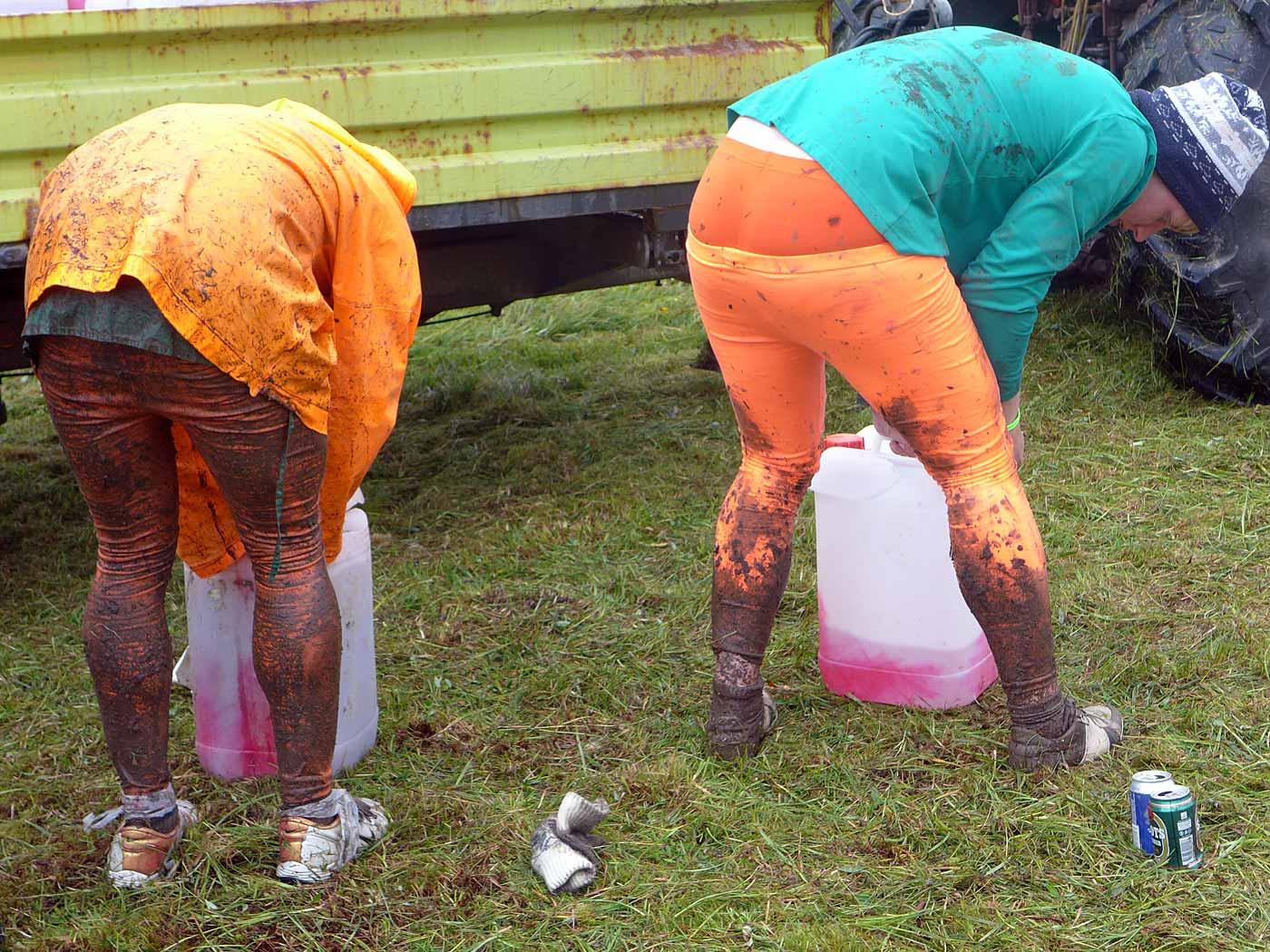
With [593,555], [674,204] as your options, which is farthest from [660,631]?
Answer: [674,204]

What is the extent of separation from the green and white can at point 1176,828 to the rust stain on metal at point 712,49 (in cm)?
249

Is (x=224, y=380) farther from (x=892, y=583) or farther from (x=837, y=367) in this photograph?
(x=892, y=583)

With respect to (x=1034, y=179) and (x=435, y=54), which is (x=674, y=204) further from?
(x=1034, y=179)

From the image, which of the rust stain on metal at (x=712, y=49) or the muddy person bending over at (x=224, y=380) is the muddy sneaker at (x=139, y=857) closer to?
the muddy person bending over at (x=224, y=380)

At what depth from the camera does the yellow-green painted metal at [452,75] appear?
325cm

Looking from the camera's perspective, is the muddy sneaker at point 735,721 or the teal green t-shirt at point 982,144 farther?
the muddy sneaker at point 735,721

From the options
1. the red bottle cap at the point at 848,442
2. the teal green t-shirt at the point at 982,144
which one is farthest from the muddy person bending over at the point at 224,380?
the red bottle cap at the point at 848,442

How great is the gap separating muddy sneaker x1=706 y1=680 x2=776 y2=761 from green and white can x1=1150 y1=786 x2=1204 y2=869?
2.69 ft

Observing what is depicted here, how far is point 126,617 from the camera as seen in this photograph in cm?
236

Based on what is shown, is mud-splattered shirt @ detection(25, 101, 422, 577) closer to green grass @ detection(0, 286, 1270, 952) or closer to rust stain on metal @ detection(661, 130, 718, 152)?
green grass @ detection(0, 286, 1270, 952)

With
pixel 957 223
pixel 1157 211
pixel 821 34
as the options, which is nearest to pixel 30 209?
pixel 957 223

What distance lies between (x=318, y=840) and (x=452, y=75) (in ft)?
6.84

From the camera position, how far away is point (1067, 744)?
104 inches

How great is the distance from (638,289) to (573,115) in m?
3.64
